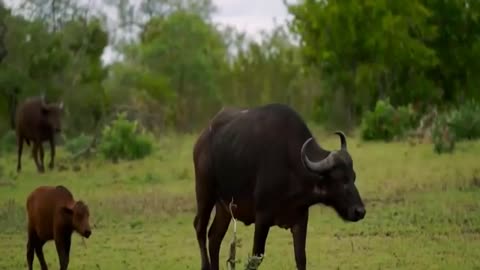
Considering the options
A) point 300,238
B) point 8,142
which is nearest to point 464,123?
point 8,142

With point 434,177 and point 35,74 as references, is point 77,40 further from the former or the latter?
point 434,177

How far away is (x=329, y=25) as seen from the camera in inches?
1705

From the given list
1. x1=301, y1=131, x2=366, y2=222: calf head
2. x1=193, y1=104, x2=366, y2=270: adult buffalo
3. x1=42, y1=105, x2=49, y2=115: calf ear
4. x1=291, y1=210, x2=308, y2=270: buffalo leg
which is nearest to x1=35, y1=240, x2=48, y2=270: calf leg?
x1=193, y1=104, x2=366, y2=270: adult buffalo

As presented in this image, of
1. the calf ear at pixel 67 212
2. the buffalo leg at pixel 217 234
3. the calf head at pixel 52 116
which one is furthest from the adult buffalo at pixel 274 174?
the calf head at pixel 52 116

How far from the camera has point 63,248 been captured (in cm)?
1138

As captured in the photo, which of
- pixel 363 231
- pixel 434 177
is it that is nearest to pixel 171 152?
pixel 434 177

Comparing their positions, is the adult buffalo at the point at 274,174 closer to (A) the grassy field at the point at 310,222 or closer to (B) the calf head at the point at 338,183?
(B) the calf head at the point at 338,183

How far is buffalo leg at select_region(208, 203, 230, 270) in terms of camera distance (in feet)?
35.9

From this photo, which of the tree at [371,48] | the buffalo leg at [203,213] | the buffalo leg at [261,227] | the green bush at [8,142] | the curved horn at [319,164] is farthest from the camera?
the tree at [371,48]

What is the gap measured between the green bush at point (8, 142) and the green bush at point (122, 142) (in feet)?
29.1

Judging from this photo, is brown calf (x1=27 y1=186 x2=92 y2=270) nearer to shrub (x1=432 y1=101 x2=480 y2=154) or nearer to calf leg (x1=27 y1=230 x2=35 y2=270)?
calf leg (x1=27 y1=230 x2=35 y2=270)

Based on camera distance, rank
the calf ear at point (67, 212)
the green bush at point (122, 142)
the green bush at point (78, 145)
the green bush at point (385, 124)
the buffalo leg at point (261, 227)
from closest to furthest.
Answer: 1. the buffalo leg at point (261, 227)
2. the calf ear at point (67, 212)
3. the green bush at point (122, 142)
4. the green bush at point (78, 145)
5. the green bush at point (385, 124)

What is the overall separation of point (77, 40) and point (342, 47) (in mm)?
11668

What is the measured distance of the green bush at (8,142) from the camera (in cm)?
3534
